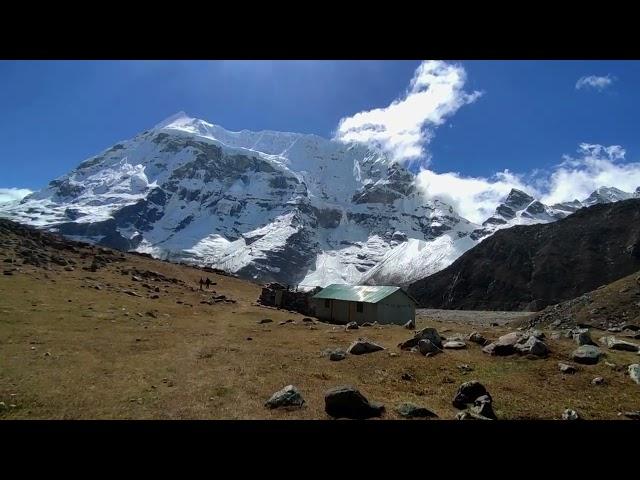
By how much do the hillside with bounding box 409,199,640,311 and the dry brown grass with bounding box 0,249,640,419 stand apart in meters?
141

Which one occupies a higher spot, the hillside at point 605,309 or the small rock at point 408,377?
→ the hillside at point 605,309

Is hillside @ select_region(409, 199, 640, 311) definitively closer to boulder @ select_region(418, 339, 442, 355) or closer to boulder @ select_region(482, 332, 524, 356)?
boulder @ select_region(482, 332, 524, 356)

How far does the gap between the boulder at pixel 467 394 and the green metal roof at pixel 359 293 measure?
3869cm

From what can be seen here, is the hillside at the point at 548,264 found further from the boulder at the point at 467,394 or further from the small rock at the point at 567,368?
the boulder at the point at 467,394

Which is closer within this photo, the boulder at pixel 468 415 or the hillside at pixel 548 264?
the boulder at pixel 468 415

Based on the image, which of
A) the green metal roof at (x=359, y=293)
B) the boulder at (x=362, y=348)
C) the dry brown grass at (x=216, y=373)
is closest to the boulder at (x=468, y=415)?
the dry brown grass at (x=216, y=373)

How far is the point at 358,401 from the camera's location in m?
13.3

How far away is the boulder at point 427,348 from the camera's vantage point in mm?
22219
